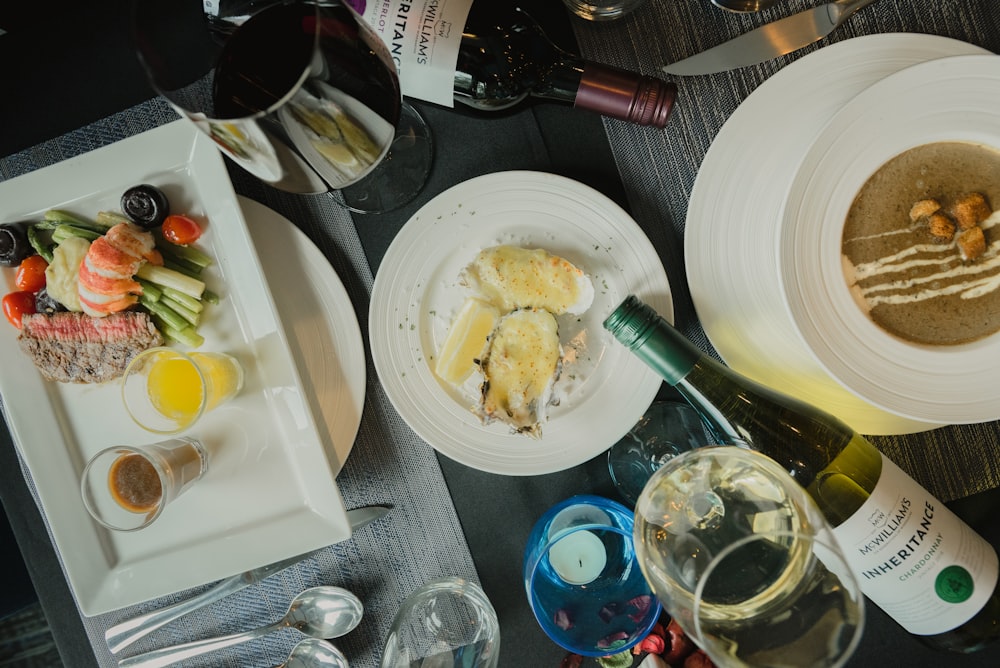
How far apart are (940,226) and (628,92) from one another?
1.49 ft

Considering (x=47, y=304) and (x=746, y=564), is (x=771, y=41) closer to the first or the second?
(x=746, y=564)

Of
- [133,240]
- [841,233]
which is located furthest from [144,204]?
[841,233]

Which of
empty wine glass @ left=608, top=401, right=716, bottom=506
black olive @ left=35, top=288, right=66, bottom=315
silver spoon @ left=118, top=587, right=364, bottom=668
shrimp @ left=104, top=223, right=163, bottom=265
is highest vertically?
shrimp @ left=104, top=223, right=163, bottom=265

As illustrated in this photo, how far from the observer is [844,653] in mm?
869

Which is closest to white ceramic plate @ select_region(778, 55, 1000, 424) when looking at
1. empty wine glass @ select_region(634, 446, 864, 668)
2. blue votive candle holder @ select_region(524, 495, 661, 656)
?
empty wine glass @ select_region(634, 446, 864, 668)

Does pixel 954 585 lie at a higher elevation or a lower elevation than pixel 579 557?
higher

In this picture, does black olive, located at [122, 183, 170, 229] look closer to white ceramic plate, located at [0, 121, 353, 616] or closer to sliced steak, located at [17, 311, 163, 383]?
white ceramic plate, located at [0, 121, 353, 616]

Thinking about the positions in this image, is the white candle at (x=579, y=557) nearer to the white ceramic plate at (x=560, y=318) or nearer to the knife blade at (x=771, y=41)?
the white ceramic plate at (x=560, y=318)

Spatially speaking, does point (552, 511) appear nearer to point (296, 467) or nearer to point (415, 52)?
point (296, 467)

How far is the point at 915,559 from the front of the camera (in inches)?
37.6

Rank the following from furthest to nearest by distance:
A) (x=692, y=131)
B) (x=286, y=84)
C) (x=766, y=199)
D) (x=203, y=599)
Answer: (x=203, y=599) < (x=692, y=131) < (x=766, y=199) < (x=286, y=84)

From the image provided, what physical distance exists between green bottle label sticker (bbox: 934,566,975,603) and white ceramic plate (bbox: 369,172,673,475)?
467 millimetres

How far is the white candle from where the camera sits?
113 cm

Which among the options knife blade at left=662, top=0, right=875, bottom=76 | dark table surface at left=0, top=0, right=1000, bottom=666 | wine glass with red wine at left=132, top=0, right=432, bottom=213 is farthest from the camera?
dark table surface at left=0, top=0, right=1000, bottom=666
